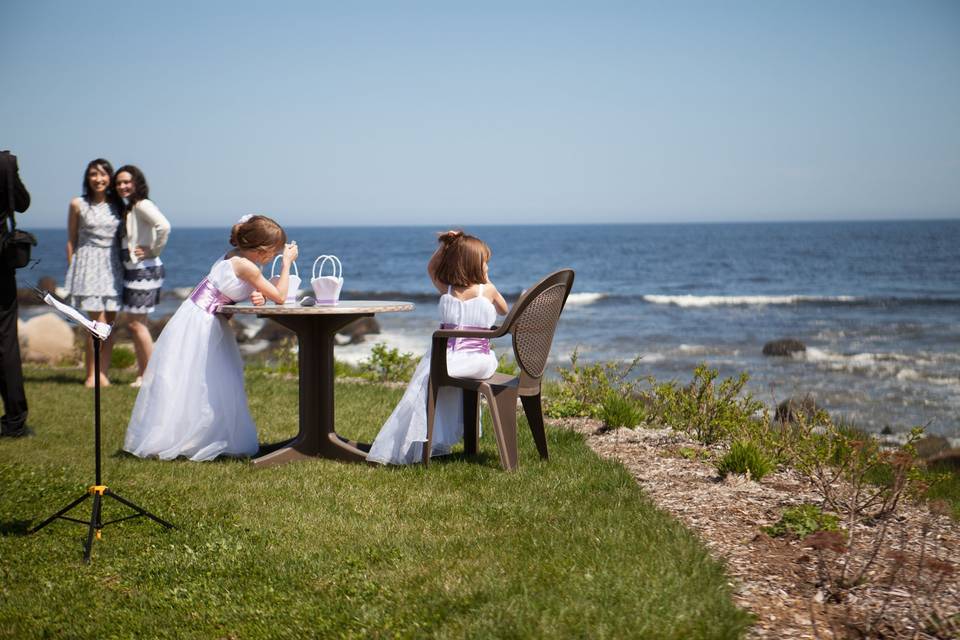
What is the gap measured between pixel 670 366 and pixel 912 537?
550 inches

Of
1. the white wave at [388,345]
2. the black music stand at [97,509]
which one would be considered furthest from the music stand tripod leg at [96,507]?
the white wave at [388,345]

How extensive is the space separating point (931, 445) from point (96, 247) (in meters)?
9.59

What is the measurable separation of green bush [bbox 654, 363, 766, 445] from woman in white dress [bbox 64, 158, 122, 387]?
5503mm

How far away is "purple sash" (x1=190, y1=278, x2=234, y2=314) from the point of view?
6324 mm

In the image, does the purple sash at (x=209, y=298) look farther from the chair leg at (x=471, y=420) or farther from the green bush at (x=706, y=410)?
the green bush at (x=706, y=410)

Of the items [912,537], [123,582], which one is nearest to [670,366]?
[912,537]

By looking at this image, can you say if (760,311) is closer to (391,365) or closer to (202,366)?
(391,365)

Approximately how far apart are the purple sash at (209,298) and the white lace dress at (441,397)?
147 centimetres

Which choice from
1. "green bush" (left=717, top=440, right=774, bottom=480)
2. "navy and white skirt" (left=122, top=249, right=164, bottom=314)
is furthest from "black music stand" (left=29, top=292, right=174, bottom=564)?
"navy and white skirt" (left=122, top=249, right=164, bottom=314)

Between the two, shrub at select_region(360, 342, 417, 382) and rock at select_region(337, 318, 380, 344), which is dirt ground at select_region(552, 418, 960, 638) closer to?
shrub at select_region(360, 342, 417, 382)

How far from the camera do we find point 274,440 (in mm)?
7137

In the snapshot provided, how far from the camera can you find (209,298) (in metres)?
6.34

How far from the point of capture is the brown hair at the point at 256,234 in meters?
6.20

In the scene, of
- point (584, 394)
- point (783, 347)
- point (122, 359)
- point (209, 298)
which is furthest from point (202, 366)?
point (783, 347)
